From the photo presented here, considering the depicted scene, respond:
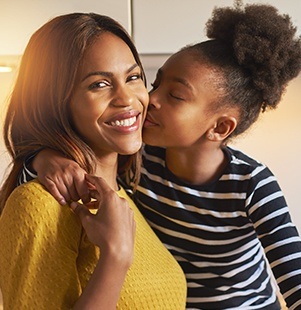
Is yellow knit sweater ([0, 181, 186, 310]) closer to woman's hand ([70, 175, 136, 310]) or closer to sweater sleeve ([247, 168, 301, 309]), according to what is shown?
woman's hand ([70, 175, 136, 310])

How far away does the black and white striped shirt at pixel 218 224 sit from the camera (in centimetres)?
103

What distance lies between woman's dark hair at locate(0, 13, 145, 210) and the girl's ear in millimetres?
225

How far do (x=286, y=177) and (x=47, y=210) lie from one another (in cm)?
106

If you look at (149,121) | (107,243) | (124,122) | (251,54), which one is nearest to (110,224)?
(107,243)

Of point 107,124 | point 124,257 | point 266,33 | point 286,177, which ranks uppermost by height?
point 266,33

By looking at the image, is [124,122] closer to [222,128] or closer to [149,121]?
[149,121]

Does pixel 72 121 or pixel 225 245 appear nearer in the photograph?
pixel 72 121

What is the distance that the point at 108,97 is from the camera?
0.87 meters

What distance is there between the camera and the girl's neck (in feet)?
3.54

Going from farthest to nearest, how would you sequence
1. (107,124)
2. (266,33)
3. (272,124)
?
1. (272,124)
2. (266,33)
3. (107,124)

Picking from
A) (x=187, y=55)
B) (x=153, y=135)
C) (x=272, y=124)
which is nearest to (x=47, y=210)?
(x=153, y=135)

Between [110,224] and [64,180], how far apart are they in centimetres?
11

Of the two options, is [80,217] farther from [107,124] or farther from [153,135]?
[153,135]

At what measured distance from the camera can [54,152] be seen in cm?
90
